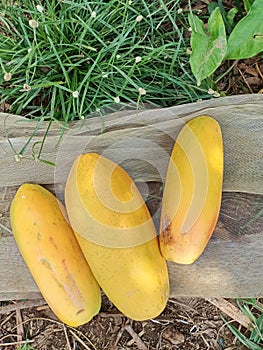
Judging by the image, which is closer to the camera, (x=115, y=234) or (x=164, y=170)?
(x=115, y=234)

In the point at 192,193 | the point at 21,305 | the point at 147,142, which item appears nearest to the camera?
the point at 192,193

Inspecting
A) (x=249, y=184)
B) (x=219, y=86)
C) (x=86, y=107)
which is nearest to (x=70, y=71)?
(x=86, y=107)

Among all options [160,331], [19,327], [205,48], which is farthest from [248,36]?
[19,327]

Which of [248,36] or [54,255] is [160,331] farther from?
[248,36]

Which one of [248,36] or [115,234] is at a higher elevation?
[248,36]

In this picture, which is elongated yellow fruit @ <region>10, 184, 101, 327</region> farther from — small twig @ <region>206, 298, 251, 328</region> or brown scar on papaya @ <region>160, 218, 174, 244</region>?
small twig @ <region>206, 298, 251, 328</region>

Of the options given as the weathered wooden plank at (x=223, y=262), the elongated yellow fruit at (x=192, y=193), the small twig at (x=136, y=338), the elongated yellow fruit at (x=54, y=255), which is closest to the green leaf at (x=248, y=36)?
the elongated yellow fruit at (x=192, y=193)

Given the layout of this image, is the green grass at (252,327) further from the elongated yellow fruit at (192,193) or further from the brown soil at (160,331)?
the elongated yellow fruit at (192,193)
